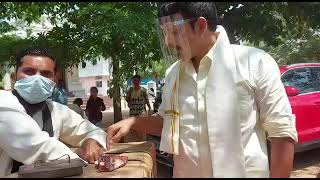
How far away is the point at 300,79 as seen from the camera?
5730mm

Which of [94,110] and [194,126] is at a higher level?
[194,126]

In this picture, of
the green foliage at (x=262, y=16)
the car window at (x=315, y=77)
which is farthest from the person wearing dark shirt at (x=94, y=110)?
the car window at (x=315, y=77)

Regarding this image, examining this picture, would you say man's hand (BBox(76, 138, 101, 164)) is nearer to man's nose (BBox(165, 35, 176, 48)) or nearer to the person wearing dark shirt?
man's nose (BBox(165, 35, 176, 48))

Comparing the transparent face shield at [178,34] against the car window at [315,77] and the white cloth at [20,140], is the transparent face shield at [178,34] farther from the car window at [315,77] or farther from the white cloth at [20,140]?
the car window at [315,77]

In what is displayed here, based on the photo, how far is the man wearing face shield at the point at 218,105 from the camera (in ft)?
4.87

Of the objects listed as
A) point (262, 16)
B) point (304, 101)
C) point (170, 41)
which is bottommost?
point (304, 101)

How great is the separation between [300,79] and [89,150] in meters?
4.42

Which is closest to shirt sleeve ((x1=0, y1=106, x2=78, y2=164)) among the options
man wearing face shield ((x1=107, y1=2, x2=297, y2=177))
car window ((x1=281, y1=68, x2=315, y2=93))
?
man wearing face shield ((x1=107, y1=2, x2=297, y2=177))

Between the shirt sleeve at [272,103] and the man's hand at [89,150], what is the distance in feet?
2.66

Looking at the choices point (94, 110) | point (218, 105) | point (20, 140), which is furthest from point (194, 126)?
point (94, 110)

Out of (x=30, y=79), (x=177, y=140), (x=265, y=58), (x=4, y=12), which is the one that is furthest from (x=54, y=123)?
(x=4, y=12)

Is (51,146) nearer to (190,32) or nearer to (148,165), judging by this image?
(148,165)

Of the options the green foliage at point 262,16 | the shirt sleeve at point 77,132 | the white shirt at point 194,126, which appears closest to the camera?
the white shirt at point 194,126

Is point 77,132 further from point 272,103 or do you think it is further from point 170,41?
point 272,103
